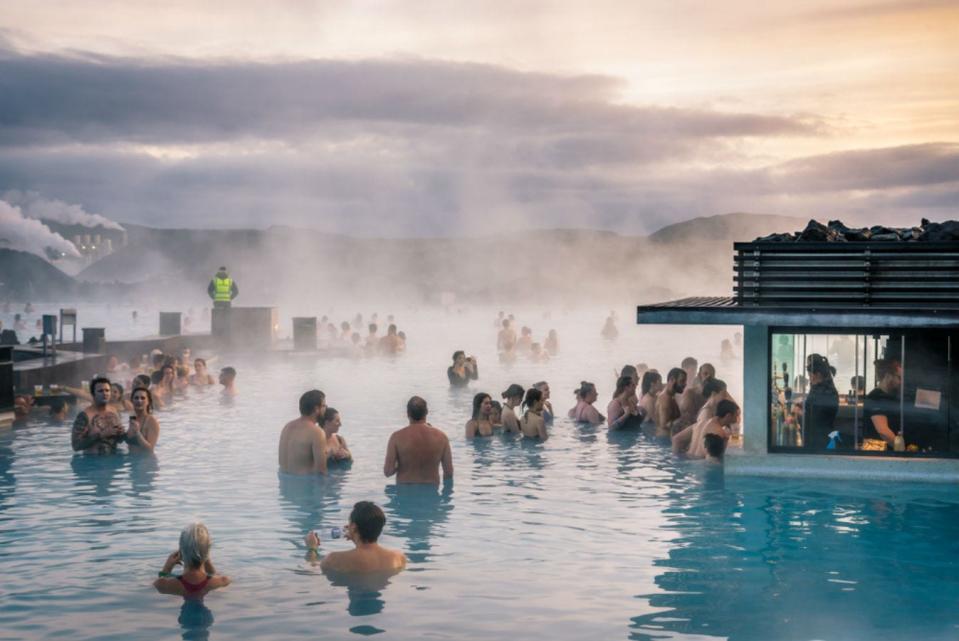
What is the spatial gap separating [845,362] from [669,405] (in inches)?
166

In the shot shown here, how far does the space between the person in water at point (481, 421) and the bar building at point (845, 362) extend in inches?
174

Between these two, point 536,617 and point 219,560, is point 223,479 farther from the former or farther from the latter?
point 536,617

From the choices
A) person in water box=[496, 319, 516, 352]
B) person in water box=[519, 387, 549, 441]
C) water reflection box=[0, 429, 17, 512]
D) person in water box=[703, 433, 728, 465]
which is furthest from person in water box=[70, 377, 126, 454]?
person in water box=[496, 319, 516, 352]

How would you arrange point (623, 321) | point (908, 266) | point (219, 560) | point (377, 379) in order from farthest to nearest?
point (623, 321) → point (377, 379) → point (908, 266) → point (219, 560)

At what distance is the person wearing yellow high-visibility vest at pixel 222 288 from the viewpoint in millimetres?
40938

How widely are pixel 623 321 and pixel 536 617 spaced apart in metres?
75.2

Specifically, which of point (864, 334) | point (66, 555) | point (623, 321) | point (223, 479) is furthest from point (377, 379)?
point (623, 321)

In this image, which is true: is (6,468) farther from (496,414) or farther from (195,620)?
(195,620)

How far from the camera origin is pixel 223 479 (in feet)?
52.6

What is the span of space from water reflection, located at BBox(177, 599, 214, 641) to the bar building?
289 inches

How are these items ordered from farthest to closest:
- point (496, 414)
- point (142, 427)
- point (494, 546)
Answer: point (496, 414) < point (142, 427) < point (494, 546)

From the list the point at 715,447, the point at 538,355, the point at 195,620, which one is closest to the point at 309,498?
the point at 195,620

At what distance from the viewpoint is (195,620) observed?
9.23 m

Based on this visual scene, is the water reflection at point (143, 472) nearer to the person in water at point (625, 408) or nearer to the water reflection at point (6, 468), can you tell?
the water reflection at point (6, 468)
